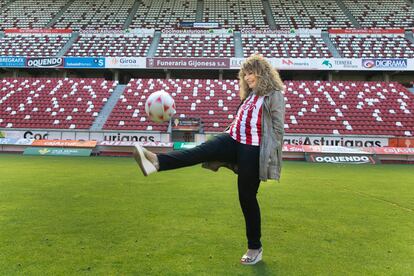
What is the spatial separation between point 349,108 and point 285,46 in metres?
10.3

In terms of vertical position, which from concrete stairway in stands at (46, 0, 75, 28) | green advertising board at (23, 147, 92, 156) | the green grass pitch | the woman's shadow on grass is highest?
concrete stairway in stands at (46, 0, 75, 28)

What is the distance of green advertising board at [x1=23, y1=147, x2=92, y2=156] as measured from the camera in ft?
66.3

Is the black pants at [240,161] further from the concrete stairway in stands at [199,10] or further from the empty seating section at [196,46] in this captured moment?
the concrete stairway in stands at [199,10]

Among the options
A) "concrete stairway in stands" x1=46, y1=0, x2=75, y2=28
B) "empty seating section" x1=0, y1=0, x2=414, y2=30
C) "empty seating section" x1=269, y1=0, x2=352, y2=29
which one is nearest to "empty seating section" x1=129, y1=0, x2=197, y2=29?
"empty seating section" x1=0, y1=0, x2=414, y2=30

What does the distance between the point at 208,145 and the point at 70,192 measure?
513cm

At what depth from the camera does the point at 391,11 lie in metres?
40.8

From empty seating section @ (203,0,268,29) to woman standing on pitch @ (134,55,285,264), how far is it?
122 feet

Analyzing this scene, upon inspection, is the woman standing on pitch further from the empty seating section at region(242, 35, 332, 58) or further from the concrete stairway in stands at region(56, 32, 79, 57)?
the concrete stairway in stands at region(56, 32, 79, 57)

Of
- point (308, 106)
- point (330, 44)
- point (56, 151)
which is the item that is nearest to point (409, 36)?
point (330, 44)

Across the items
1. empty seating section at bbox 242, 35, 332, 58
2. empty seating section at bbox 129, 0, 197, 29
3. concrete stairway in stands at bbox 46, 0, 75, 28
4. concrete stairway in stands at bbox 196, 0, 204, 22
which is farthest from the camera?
concrete stairway in stands at bbox 196, 0, 204, 22

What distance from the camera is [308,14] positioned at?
41.4 meters

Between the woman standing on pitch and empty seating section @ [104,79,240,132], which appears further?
empty seating section @ [104,79,240,132]

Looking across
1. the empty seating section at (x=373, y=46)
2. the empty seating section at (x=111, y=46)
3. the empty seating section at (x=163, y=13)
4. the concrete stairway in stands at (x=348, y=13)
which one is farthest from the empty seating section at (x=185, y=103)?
the concrete stairway in stands at (x=348, y=13)

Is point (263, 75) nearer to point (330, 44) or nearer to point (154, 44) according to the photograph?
point (154, 44)
